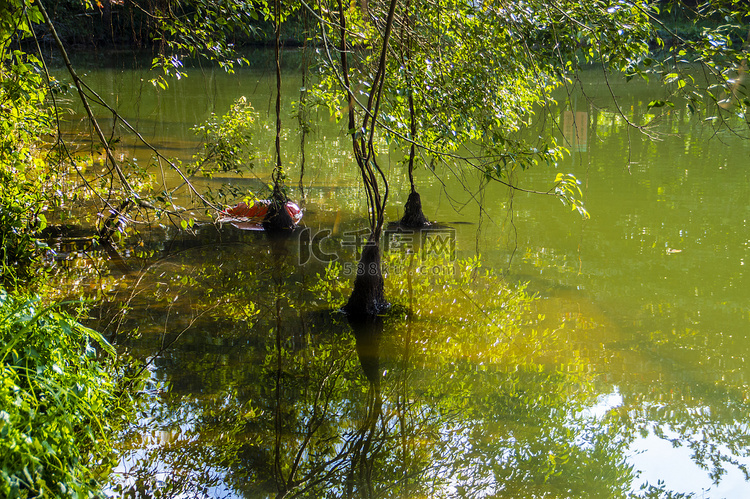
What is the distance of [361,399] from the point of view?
13.3 feet

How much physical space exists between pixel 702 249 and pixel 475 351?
376 centimetres

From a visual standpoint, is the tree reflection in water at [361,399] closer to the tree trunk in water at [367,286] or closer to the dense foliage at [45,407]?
the tree trunk in water at [367,286]

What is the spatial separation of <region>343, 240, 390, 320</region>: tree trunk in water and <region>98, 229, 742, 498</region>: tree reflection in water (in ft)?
0.42

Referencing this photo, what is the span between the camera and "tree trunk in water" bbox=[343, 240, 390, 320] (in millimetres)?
5117

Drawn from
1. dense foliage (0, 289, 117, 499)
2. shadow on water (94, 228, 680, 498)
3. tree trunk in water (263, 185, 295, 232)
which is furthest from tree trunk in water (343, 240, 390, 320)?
tree trunk in water (263, 185, 295, 232)

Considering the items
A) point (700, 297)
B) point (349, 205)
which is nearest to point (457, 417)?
point (700, 297)

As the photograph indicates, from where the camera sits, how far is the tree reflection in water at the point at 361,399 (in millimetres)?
3266

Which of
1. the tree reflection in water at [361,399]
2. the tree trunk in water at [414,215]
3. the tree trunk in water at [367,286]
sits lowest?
the tree reflection in water at [361,399]

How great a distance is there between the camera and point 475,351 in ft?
15.5

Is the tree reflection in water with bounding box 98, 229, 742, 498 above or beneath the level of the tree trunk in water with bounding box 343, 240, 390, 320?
beneath

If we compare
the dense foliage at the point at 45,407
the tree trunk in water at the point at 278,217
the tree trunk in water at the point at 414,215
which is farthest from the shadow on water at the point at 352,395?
the tree trunk in water at the point at 414,215

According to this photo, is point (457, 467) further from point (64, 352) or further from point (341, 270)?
point (341, 270)

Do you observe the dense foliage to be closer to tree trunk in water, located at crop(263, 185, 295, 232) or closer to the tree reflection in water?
the tree reflection in water

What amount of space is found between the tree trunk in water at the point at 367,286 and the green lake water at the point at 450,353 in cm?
19
